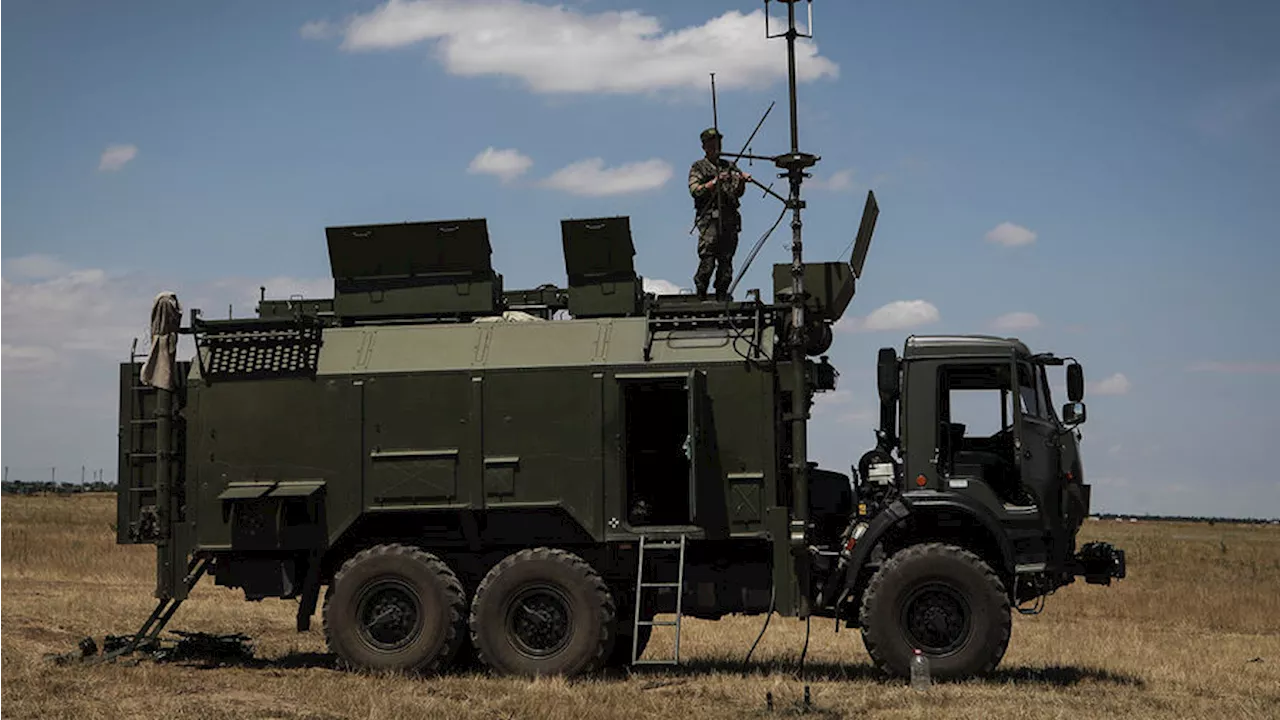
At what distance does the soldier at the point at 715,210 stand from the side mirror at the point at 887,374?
7.14ft

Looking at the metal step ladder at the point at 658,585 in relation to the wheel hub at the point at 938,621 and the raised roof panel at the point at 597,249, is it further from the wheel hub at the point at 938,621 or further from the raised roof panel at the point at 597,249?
the raised roof panel at the point at 597,249

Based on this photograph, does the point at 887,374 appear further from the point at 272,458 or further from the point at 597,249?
the point at 272,458

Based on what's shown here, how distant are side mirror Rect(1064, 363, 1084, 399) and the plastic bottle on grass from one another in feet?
9.61

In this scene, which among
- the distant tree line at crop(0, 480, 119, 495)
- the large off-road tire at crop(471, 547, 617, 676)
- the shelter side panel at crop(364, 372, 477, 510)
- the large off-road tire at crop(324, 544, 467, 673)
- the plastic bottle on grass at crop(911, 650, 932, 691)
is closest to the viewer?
the plastic bottle on grass at crop(911, 650, 932, 691)

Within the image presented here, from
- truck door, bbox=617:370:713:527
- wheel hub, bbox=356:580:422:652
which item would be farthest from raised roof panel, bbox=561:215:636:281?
wheel hub, bbox=356:580:422:652

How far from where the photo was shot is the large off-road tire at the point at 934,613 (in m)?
13.6

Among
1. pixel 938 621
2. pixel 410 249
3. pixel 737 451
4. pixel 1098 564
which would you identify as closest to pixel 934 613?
pixel 938 621

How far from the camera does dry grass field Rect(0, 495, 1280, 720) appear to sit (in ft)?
39.2

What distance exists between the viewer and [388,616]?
47.3 ft

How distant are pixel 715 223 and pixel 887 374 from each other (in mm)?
2805

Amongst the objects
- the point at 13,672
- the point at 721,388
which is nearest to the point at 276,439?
the point at 13,672

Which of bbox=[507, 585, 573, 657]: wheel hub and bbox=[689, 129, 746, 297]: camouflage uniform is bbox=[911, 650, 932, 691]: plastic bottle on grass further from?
bbox=[689, 129, 746, 297]: camouflage uniform

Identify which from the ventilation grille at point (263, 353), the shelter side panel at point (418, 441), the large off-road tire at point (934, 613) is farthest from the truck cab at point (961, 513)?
the ventilation grille at point (263, 353)

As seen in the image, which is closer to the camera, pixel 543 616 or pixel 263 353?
pixel 543 616
